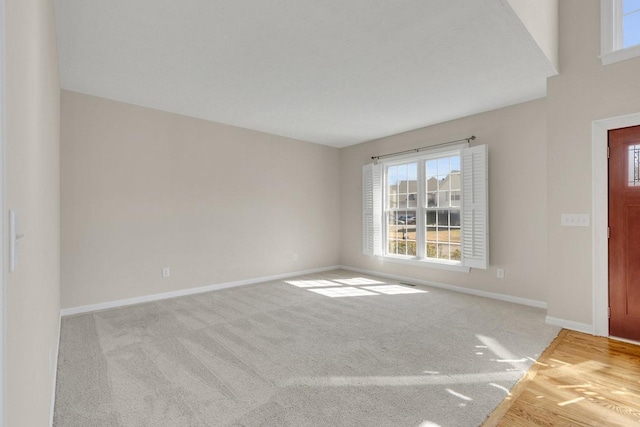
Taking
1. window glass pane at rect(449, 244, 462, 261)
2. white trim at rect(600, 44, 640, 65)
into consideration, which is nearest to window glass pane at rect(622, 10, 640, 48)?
white trim at rect(600, 44, 640, 65)

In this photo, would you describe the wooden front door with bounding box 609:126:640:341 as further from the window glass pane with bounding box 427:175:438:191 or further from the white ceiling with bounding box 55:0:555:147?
the window glass pane with bounding box 427:175:438:191

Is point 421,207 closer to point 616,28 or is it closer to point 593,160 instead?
point 593,160

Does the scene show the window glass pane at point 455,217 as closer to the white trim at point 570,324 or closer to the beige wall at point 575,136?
the beige wall at point 575,136

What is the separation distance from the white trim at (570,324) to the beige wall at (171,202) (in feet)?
12.8

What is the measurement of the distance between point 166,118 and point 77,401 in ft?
11.5

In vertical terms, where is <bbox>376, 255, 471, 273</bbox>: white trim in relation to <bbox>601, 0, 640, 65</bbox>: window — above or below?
below

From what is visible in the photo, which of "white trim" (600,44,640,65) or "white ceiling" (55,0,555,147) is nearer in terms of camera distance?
"white ceiling" (55,0,555,147)

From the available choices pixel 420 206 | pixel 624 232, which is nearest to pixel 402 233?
pixel 420 206

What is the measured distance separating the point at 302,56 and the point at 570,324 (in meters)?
3.81

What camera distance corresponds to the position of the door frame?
2.95 metres

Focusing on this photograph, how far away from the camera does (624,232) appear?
9.39 ft

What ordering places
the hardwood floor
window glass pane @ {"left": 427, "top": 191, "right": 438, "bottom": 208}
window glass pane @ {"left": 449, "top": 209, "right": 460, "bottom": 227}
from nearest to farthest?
the hardwood floor < window glass pane @ {"left": 449, "top": 209, "right": 460, "bottom": 227} < window glass pane @ {"left": 427, "top": 191, "right": 438, "bottom": 208}

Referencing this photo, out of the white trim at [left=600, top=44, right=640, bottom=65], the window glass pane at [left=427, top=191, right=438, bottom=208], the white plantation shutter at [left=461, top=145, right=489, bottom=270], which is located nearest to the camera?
the white trim at [left=600, top=44, right=640, bottom=65]

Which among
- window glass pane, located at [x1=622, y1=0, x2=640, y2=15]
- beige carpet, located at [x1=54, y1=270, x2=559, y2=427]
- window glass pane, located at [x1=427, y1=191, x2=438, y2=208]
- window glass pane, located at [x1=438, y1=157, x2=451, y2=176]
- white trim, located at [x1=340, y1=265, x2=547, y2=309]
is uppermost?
window glass pane, located at [x1=622, y1=0, x2=640, y2=15]
